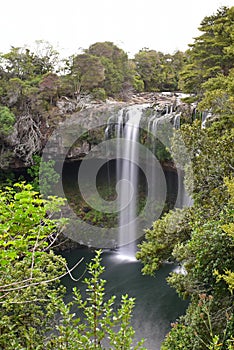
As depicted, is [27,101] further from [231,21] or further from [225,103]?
[225,103]

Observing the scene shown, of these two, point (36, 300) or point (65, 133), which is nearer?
point (36, 300)

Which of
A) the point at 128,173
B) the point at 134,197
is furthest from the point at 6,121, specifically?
the point at 134,197

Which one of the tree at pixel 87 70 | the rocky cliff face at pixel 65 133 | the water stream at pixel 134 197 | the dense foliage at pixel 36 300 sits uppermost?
the tree at pixel 87 70

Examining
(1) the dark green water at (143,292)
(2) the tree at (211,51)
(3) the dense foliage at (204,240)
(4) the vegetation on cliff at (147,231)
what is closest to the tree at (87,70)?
(4) the vegetation on cliff at (147,231)

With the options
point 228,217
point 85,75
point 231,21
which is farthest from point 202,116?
point 228,217

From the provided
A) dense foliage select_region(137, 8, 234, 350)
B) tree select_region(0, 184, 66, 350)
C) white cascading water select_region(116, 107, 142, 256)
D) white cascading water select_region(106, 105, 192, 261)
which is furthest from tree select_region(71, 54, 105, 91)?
tree select_region(0, 184, 66, 350)

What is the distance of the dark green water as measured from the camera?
763cm

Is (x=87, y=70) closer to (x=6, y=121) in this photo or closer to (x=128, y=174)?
(x=6, y=121)

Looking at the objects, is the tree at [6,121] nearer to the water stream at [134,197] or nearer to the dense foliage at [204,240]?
the water stream at [134,197]

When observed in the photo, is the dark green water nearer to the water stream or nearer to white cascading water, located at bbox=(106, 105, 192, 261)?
the water stream

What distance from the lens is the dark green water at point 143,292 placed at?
763cm

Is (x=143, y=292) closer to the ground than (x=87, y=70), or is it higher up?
closer to the ground

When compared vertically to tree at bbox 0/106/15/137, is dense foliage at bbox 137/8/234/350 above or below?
below

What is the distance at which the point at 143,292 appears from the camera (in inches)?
375
